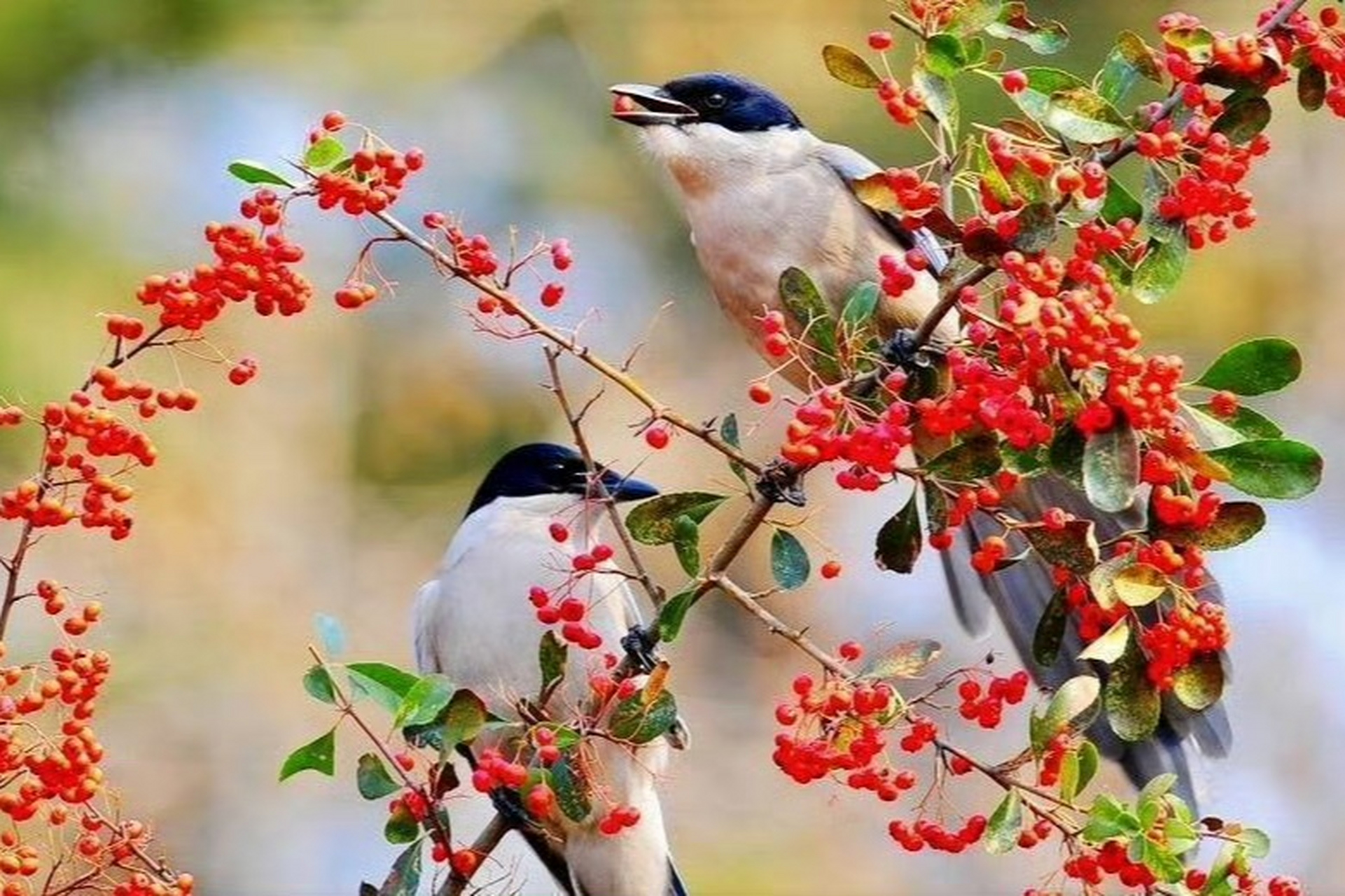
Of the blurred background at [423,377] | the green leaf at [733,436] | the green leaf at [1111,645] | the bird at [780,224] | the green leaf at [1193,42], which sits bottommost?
the blurred background at [423,377]

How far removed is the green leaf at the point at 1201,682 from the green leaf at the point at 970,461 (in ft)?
0.87

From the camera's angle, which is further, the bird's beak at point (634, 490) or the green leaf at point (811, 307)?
the bird's beak at point (634, 490)

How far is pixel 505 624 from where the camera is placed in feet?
13.8

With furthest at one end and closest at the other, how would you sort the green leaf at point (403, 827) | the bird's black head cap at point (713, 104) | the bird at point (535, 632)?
1. the bird at point (535, 632)
2. the bird's black head cap at point (713, 104)
3. the green leaf at point (403, 827)

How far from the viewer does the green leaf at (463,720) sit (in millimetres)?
2432

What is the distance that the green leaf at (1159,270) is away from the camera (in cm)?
224

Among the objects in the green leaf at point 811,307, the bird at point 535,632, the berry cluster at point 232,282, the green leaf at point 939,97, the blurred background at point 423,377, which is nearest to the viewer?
the berry cluster at point 232,282

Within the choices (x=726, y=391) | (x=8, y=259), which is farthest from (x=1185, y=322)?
(x=8, y=259)

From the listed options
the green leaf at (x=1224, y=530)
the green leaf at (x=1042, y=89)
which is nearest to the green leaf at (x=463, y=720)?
the green leaf at (x=1224, y=530)

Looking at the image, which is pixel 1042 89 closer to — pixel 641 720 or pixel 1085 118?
pixel 1085 118

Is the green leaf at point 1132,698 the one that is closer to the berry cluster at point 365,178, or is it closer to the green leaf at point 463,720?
A: the green leaf at point 463,720

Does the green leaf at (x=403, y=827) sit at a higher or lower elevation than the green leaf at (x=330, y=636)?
lower

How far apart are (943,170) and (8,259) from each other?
9.62 meters

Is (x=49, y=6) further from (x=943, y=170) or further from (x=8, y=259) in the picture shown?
(x=943, y=170)
